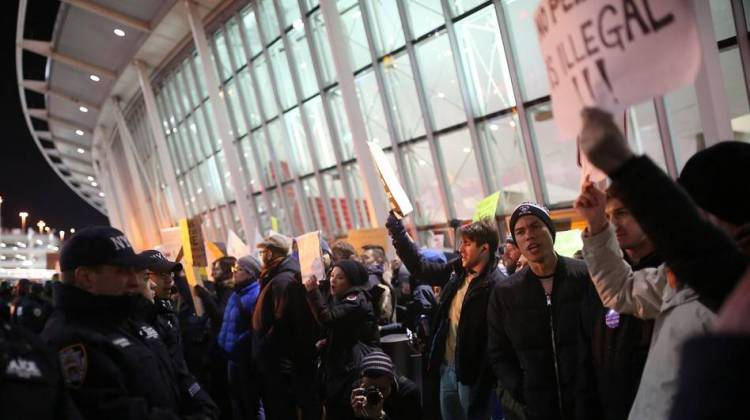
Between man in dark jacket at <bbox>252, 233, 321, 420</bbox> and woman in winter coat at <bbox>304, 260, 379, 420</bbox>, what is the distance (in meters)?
0.28

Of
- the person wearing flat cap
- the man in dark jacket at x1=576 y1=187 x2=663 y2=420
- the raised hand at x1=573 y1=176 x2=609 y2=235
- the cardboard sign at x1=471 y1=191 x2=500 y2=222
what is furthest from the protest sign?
the raised hand at x1=573 y1=176 x2=609 y2=235

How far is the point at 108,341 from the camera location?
228 cm

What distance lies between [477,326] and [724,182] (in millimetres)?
2362

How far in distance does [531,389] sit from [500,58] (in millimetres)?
8556

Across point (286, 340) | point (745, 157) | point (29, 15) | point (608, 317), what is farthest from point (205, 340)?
point (29, 15)

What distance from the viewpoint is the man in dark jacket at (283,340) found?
16.8ft

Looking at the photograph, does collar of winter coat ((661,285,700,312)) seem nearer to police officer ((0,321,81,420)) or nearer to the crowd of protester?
the crowd of protester

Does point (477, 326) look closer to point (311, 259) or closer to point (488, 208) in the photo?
point (488, 208)

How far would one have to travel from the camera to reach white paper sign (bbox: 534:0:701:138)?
135cm

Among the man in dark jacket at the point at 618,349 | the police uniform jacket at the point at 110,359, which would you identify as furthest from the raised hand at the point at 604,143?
the police uniform jacket at the point at 110,359

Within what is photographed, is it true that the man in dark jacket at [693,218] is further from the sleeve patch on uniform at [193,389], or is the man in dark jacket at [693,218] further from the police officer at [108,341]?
the sleeve patch on uniform at [193,389]

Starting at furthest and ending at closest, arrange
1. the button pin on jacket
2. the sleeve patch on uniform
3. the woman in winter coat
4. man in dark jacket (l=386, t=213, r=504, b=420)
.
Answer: the woman in winter coat
man in dark jacket (l=386, t=213, r=504, b=420)
the sleeve patch on uniform
the button pin on jacket

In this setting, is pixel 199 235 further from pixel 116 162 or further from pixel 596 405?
pixel 116 162

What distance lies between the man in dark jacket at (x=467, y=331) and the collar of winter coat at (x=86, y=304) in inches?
80.1
